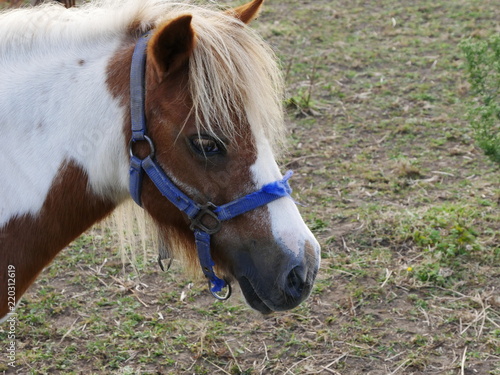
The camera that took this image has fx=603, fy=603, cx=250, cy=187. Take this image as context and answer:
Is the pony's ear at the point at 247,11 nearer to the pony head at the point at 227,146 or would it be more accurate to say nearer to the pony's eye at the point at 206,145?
the pony head at the point at 227,146

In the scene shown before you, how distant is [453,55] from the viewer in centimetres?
691

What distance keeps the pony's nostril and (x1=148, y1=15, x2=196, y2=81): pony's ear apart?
0.85 meters

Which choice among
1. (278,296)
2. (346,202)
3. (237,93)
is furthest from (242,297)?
(346,202)

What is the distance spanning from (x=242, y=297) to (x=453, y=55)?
214 inches

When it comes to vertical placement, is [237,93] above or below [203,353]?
above

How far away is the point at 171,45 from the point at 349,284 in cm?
225

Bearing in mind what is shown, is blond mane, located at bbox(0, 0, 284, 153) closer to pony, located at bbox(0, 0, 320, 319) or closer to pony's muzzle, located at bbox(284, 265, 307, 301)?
pony, located at bbox(0, 0, 320, 319)

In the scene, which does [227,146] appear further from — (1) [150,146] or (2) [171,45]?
(2) [171,45]

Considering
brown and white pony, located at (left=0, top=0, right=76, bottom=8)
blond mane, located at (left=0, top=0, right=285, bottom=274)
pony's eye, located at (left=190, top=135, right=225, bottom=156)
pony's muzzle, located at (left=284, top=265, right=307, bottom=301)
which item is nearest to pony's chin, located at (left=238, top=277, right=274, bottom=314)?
pony's muzzle, located at (left=284, top=265, right=307, bottom=301)

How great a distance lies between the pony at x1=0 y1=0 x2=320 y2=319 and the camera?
2.18 meters

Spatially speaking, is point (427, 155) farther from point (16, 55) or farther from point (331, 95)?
point (16, 55)

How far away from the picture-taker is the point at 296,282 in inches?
87.6

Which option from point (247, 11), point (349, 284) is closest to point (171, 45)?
point (247, 11)

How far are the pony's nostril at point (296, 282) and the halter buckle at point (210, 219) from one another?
1.06 feet
